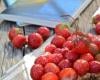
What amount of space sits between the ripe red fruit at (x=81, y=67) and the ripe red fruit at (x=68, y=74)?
1 cm

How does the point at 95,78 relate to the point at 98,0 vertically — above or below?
below

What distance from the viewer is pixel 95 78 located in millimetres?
648

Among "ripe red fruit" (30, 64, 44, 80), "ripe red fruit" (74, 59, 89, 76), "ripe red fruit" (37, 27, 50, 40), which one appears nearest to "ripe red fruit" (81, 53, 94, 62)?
"ripe red fruit" (74, 59, 89, 76)

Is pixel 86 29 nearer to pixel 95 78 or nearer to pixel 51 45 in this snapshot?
pixel 51 45

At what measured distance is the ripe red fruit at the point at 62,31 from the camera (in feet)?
2.92

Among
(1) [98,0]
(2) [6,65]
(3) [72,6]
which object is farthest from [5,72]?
(1) [98,0]

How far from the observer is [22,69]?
820 millimetres

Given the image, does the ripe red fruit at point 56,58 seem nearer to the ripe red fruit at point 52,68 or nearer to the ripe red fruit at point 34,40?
the ripe red fruit at point 52,68

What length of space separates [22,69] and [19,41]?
122 millimetres

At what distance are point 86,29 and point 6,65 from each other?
0.30 metres

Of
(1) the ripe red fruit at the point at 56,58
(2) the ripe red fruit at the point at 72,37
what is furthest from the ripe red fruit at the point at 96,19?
(1) the ripe red fruit at the point at 56,58

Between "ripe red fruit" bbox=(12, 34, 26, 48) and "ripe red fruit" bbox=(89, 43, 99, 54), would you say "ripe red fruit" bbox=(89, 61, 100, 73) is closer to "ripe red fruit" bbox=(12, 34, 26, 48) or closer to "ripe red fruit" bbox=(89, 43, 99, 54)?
"ripe red fruit" bbox=(89, 43, 99, 54)

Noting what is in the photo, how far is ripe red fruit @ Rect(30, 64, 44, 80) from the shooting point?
2.46 ft

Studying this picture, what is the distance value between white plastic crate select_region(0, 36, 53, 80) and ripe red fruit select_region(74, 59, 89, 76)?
0.14m
